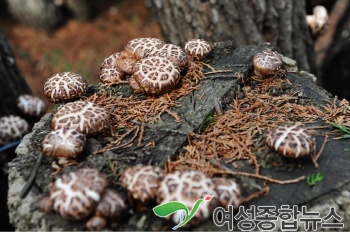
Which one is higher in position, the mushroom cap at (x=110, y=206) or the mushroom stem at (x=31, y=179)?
the mushroom stem at (x=31, y=179)

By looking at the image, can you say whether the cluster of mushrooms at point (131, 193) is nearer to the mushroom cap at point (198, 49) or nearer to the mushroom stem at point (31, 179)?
the mushroom stem at point (31, 179)

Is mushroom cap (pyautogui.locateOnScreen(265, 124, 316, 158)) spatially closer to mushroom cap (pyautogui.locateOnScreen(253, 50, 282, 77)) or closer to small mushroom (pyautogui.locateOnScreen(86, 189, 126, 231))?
mushroom cap (pyautogui.locateOnScreen(253, 50, 282, 77))

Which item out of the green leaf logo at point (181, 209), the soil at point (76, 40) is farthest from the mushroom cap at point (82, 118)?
the soil at point (76, 40)

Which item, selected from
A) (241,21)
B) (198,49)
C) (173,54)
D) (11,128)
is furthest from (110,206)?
(241,21)

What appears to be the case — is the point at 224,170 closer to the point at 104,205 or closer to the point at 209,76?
A: the point at 104,205

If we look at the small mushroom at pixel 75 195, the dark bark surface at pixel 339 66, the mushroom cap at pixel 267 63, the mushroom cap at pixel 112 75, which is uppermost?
the mushroom cap at pixel 112 75

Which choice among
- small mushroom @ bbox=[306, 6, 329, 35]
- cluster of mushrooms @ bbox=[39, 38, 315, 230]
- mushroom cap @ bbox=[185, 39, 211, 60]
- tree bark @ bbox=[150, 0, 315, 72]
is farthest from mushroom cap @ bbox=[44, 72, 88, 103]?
small mushroom @ bbox=[306, 6, 329, 35]
